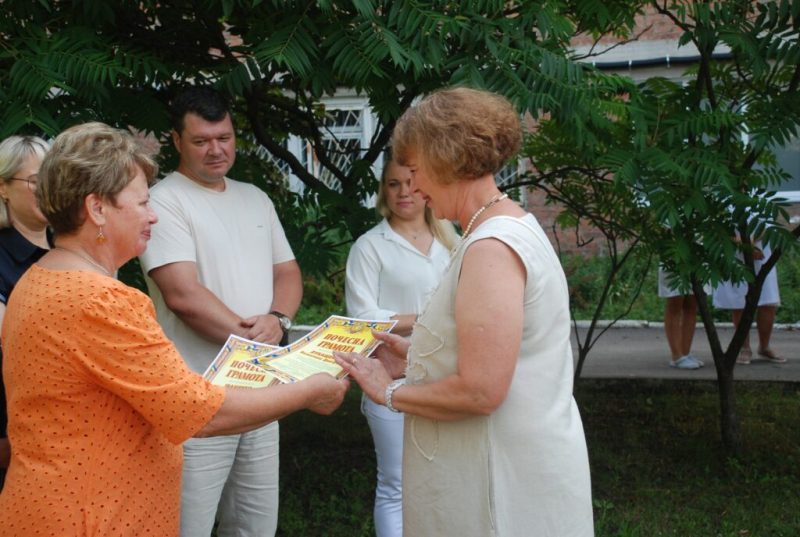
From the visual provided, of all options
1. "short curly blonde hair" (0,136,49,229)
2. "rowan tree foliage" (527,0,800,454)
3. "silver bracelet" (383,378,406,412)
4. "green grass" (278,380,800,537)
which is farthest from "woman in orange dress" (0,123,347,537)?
"green grass" (278,380,800,537)

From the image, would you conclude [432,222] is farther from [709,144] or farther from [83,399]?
[83,399]

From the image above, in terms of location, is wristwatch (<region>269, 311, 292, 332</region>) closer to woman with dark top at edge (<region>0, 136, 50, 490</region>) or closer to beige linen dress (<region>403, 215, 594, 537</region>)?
woman with dark top at edge (<region>0, 136, 50, 490</region>)

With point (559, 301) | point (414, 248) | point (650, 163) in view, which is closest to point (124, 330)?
point (559, 301)

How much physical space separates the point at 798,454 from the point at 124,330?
5.53 meters

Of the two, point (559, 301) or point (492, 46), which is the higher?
point (492, 46)

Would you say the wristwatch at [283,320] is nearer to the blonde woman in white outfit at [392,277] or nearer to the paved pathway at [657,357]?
the blonde woman in white outfit at [392,277]

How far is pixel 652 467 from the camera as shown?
6.54 meters

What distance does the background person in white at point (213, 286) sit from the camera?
3.90 metres

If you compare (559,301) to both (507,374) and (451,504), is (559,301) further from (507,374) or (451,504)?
(451,504)

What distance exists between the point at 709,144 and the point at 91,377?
399 cm

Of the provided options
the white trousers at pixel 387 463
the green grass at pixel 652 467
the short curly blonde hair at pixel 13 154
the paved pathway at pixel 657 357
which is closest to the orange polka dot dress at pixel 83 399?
the short curly blonde hair at pixel 13 154

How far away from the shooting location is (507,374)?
2637mm

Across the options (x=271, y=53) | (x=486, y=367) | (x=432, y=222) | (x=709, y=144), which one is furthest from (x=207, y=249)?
(x=709, y=144)

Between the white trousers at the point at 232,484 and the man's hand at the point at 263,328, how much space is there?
1.26ft
